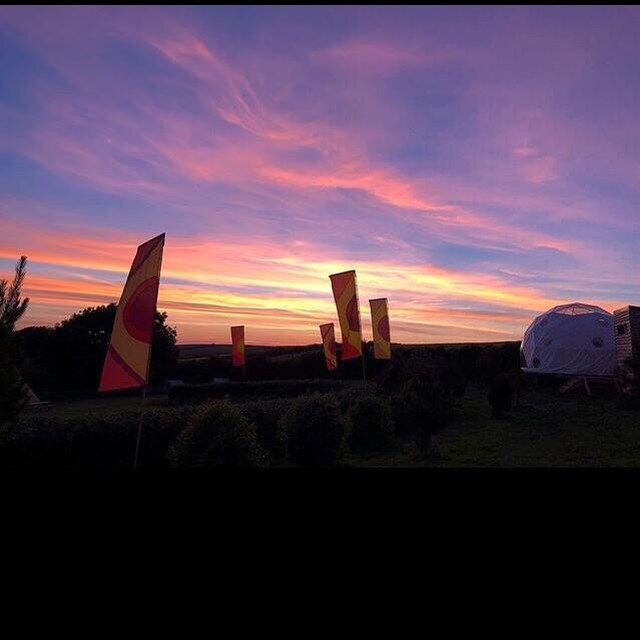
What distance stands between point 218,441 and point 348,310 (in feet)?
34.1

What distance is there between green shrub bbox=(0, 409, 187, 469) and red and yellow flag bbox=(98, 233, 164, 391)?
11.9 ft

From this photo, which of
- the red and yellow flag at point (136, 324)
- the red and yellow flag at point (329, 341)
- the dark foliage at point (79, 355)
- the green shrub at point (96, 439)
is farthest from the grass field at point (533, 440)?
the dark foliage at point (79, 355)

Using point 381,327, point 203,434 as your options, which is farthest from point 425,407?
point 381,327

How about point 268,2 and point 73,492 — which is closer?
point 73,492

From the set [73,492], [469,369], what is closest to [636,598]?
[73,492]

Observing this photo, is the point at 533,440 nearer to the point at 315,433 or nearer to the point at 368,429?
the point at 368,429

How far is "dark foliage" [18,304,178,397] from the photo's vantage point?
41.4m

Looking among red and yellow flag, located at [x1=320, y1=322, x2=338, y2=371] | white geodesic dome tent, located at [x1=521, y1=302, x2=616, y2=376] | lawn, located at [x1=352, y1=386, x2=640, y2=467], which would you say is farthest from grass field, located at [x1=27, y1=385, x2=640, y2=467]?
→ red and yellow flag, located at [x1=320, y1=322, x2=338, y2=371]

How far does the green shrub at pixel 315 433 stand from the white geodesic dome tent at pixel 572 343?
2258 centimetres

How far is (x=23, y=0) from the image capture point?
170cm

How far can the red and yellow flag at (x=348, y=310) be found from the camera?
65.2 feet

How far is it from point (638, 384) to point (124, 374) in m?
21.3

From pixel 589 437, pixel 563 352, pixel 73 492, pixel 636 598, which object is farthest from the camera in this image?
pixel 563 352

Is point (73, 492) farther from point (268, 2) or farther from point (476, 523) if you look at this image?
point (268, 2)
